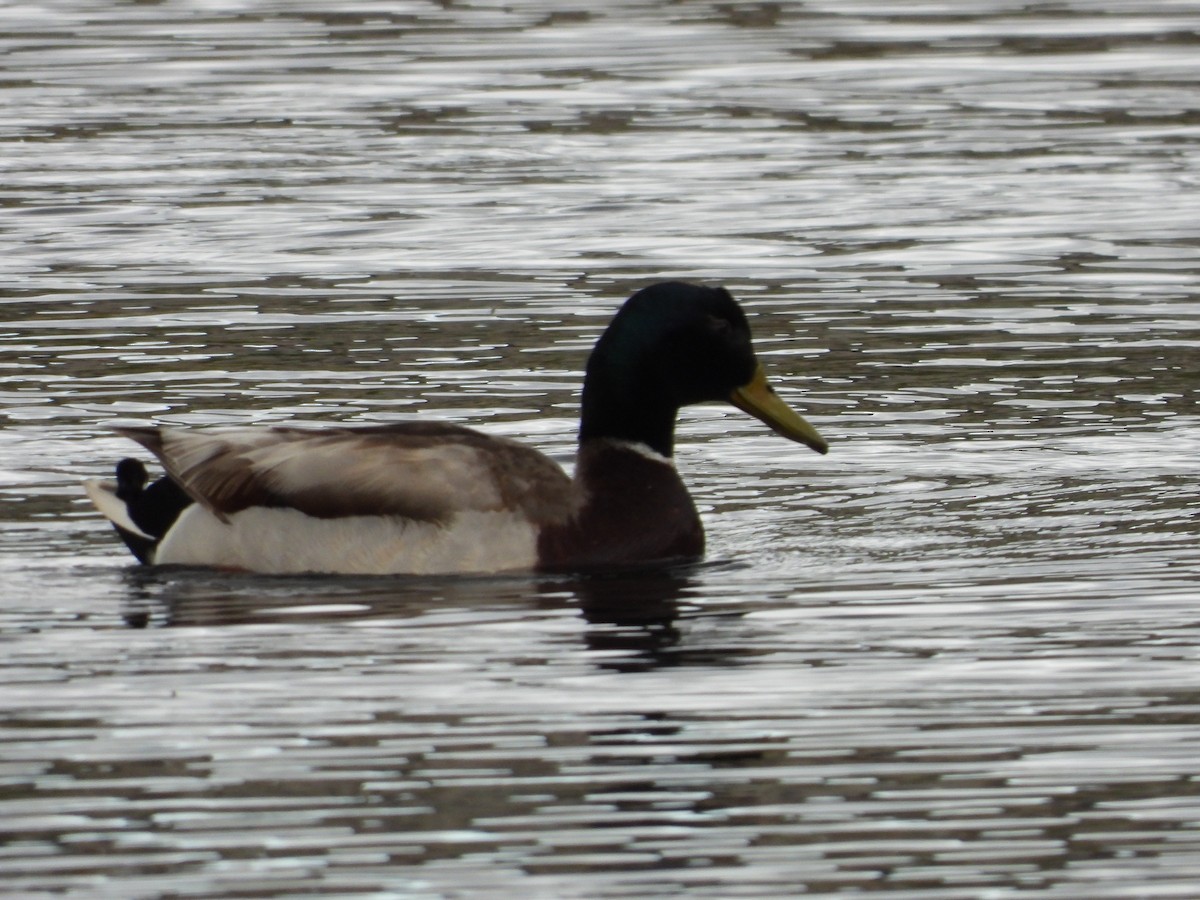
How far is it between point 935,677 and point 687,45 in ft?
54.1

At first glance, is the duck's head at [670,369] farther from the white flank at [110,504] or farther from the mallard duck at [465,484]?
the white flank at [110,504]

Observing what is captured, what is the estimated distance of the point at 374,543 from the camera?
979cm

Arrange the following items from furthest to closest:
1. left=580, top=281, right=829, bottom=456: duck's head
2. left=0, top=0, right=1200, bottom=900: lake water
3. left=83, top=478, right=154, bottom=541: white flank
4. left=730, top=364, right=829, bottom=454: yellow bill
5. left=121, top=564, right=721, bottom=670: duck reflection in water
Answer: left=730, top=364, right=829, bottom=454: yellow bill
left=580, top=281, right=829, bottom=456: duck's head
left=83, top=478, right=154, bottom=541: white flank
left=121, top=564, right=721, bottom=670: duck reflection in water
left=0, top=0, right=1200, bottom=900: lake water

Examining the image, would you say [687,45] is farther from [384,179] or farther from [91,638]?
[91,638]

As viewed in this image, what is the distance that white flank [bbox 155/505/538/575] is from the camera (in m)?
9.78

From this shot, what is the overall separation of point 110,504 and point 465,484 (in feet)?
4.06

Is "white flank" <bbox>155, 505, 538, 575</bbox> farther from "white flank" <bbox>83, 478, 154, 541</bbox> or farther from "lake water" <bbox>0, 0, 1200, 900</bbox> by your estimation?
"white flank" <bbox>83, 478, 154, 541</bbox>

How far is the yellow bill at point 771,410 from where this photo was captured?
10.4m

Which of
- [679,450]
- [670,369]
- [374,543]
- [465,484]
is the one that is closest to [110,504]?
[374,543]

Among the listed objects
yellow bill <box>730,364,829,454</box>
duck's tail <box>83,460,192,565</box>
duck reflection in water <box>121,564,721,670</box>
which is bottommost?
duck reflection in water <box>121,564,721,670</box>

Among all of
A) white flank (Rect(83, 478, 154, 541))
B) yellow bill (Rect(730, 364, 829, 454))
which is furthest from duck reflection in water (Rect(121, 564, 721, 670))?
yellow bill (Rect(730, 364, 829, 454))

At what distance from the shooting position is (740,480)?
1143 cm

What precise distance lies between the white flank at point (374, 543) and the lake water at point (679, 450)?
0.48 feet

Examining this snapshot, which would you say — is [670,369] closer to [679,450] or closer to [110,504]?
[679,450]
